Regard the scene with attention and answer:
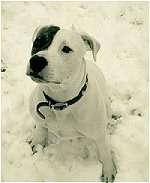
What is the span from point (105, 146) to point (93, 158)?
0.30 metres

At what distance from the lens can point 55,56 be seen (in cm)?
262

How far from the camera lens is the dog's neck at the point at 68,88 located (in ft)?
9.22

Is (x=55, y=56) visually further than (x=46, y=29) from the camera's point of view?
No

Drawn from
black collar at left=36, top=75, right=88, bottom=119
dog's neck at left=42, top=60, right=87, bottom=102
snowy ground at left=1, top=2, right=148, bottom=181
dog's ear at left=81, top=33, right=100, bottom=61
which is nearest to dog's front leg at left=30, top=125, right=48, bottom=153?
snowy ground at left=1, top=2, right=148, bottom=181

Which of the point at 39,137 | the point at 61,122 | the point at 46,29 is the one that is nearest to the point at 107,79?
the point at 39,137

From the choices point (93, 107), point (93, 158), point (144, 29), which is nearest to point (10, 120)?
point (93, 158)

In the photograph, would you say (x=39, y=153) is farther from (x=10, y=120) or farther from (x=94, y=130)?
(x=94, y=130)

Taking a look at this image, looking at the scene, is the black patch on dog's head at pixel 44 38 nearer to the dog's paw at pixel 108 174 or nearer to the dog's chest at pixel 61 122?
the dog's chest at pixel 61 122

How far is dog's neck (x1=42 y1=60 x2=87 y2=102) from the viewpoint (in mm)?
2811

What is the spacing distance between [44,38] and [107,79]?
62.5 inches

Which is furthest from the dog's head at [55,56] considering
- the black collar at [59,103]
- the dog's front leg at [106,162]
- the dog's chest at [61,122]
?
the dog's front leg at [106,162]

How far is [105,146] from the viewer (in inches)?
132

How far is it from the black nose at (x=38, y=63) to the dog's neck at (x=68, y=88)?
245 millimetres

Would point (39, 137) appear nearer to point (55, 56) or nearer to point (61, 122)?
point (61, 122)
